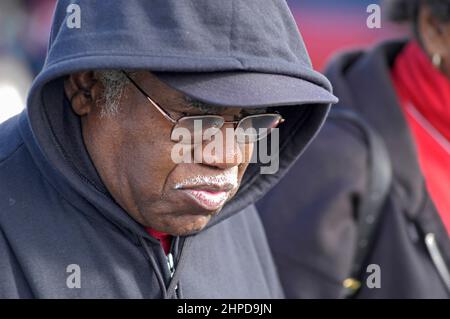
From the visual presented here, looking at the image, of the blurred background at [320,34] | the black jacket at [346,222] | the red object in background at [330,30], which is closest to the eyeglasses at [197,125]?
the black jacket at [346,222]

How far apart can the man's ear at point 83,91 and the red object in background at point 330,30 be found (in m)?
4.99

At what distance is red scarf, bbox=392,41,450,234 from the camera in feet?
10.8

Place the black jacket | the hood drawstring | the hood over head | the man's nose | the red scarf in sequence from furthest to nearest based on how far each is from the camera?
1. the red scarf
2. the black jacket
3. the hood drawstring
4. the man's nose
5. the hood over head

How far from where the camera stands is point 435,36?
11.4 feet

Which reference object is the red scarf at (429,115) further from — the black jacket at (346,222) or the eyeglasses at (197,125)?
the eyeglasses at (197,125)

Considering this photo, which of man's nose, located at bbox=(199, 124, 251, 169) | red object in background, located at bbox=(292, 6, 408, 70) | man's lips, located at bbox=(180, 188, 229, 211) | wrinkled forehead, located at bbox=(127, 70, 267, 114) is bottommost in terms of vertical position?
red object in background, located at bbox=(292, 6, 408, 70)

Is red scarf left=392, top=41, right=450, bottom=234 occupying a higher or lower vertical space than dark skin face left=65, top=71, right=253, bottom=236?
lower

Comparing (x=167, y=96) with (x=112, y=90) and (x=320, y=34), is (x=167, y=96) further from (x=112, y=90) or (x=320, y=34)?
(x=320, y=34)

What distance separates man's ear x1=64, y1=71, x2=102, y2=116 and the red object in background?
4995mm

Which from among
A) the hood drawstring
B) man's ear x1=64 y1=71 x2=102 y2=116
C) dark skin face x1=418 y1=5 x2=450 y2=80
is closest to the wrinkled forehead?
man's ear x1=64 y1=71 x2=102 y2=116

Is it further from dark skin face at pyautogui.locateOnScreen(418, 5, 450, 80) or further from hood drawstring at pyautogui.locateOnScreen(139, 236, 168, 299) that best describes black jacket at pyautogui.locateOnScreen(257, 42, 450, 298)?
hood drawstring at pyautogui.locateOnScreen(139, 236, 168, 299)

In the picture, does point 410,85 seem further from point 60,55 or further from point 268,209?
point 60,55

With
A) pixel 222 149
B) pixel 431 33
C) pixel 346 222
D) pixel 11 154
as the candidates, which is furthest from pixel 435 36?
pixel 11 154

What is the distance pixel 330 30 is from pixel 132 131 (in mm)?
5190
